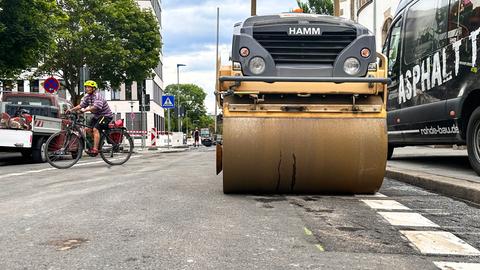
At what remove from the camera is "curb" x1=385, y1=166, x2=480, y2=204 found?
5600 millimetres

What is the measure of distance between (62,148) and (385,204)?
6.74 meters

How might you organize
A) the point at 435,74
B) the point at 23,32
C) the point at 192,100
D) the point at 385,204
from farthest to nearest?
the point at 192,100, the point at 23,32, the point at 435,74, the point at 385,204

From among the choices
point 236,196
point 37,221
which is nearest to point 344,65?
point 236,196

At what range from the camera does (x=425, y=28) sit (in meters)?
9.01

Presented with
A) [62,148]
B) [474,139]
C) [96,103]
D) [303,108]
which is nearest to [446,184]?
[474,139]

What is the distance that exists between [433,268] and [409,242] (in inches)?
24.9

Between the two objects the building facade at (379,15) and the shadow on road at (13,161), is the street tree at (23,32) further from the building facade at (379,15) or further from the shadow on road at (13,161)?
the building facade at (379,15)

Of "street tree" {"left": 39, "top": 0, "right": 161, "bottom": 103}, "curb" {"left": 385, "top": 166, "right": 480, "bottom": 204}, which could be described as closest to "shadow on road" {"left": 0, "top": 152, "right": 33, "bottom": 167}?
"curb" {"left": 385, "top": 166, "right": 480, "bottom": 204}

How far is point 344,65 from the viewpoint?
5586 mm

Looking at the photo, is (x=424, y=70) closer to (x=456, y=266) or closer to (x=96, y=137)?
(x=96, y=137)

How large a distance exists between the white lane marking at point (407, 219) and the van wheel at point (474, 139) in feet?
10.3

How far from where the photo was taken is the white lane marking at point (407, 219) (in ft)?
14.2

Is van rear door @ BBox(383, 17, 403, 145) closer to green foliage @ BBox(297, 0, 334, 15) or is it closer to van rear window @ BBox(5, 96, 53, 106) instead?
van rear window @ BBox(5, 96, 53, 106)

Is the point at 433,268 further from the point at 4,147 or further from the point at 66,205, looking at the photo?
the point at 4,147
